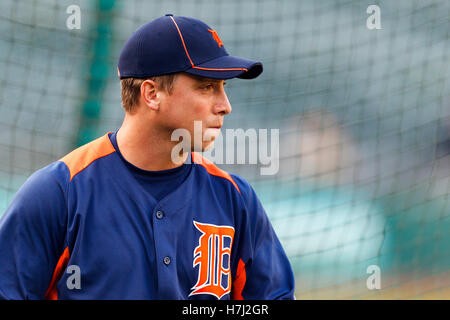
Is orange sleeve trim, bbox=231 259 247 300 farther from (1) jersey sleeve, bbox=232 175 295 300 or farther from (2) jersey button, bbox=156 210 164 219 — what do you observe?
(2) jersey button, bbox=156 210 164 219

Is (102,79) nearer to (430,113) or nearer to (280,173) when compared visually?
(280,173)

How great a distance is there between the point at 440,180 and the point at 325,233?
3.07 ft

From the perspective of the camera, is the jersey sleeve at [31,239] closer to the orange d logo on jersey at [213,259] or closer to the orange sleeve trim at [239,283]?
the orange d logo on jersey at [213,259]

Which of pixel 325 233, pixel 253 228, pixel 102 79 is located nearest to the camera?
pixel 253 228

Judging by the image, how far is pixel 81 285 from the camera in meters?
1.70

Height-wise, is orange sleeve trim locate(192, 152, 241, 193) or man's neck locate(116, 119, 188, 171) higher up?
man's neck locate(116, 119, 188, 171)

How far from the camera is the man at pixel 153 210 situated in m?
1.68

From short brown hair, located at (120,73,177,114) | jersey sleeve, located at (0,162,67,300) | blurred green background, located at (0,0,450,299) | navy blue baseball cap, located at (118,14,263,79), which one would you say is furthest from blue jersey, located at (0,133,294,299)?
blurred green background, located at (0,0,450,299)

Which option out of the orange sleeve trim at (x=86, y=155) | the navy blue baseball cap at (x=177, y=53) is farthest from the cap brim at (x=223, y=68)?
the orange sleeve trim at (x=86, y=155)

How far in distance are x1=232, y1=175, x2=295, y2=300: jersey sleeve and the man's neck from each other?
25cm

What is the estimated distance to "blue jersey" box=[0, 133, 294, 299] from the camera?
1661 millimetres

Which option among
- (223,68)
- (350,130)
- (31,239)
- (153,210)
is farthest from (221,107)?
(350,130)

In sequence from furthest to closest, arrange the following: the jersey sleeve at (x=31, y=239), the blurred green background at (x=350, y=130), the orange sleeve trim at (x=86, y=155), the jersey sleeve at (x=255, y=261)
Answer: the blurred green background at (x=350, y=130), the jersey sleeve at (x=255, y=261), the orange sleeve trim at (x=86, y=155), the jersey sleeve at (x=31, y=239)
